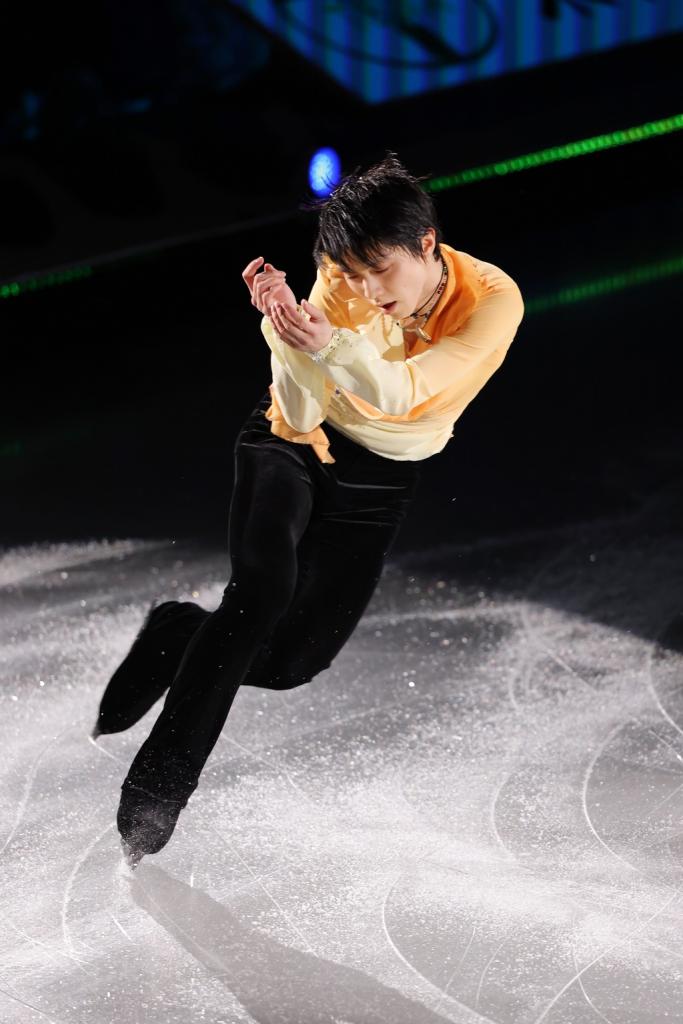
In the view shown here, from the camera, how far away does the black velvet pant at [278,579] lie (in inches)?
91.0

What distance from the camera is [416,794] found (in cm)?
288

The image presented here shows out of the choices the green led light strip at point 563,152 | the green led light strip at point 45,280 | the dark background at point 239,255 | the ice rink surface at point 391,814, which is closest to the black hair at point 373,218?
the ice rink surface at point 391,814

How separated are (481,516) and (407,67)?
4.07 metres

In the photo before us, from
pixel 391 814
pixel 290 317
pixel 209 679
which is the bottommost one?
pixel 391 814

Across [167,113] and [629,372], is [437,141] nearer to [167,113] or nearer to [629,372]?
[167,113]

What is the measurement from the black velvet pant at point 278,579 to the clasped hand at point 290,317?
38 centimetres

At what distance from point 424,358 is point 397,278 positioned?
13cm

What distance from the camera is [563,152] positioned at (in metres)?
7.95

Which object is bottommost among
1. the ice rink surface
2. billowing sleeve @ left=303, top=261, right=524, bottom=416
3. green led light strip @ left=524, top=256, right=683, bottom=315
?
green led light strip @ left=524, top=256, right=683, bottom=315

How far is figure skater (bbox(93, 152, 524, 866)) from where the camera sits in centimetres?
222

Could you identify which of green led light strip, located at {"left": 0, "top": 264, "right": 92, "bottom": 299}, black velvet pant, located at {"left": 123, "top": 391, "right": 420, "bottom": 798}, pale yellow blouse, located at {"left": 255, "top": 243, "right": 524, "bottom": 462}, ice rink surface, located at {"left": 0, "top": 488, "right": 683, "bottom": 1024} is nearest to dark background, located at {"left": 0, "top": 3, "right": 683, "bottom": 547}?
green led light strip, located at {"left": 0, "top": 264, "right": 92, "bottom": 299}

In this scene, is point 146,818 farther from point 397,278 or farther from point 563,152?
point 563,152

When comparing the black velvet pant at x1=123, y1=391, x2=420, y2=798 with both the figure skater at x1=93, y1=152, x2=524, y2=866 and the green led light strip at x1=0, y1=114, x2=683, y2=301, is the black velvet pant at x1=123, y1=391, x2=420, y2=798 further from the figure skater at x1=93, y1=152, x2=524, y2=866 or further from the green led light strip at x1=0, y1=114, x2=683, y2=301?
the green led light strip at x1=0, y1=114, x2=683, y2=301

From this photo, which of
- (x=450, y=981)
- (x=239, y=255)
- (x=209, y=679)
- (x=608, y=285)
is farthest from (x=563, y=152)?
(x=450, y=981)
